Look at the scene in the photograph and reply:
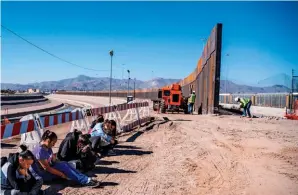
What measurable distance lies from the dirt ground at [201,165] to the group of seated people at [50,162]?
0.32 metres

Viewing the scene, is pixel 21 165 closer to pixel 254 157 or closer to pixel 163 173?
pixel 163 173

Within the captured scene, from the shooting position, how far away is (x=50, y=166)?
646 centimetres

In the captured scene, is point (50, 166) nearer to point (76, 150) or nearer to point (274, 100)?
point (76, 150)

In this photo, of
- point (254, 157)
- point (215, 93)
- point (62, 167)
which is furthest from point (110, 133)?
point (215, 93)

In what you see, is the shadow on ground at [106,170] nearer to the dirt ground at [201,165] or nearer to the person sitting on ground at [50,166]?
the dirt ground at [201,165]

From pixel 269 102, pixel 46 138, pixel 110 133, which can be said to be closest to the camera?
pixel 46 138

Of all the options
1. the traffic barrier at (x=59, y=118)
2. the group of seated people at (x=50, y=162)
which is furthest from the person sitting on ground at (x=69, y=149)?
the traffic barrier at (x=59, y=118)

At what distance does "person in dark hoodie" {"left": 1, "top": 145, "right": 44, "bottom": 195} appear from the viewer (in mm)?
5051

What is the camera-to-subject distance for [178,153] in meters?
10.4

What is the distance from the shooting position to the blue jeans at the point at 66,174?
659 cm

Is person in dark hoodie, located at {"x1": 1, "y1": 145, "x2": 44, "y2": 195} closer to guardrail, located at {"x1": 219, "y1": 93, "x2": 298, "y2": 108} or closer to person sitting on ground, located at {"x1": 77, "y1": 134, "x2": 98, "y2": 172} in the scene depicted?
person sitting on ground, located at {"x1": 77, "y1": 134, "x2": 98, "y2": 172}

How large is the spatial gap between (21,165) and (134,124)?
1222 cm

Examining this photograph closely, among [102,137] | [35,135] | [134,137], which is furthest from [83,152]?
[134,137]

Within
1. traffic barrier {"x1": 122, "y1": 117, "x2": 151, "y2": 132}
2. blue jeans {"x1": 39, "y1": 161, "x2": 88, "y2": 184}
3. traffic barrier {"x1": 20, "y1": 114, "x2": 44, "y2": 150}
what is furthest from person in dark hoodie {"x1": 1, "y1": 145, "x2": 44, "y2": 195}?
traffic barrier {"x1": 122, "y1": 117, "x2": 151, "y2": 132}
